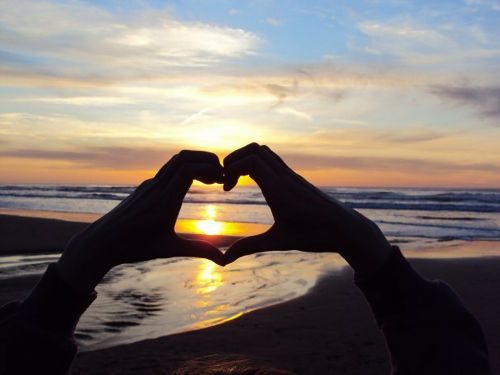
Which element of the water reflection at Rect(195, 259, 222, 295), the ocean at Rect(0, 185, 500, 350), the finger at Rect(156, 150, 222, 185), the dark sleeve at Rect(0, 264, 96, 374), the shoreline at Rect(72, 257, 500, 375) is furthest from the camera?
the water reflection at Rect(195, 259, 222, 295)

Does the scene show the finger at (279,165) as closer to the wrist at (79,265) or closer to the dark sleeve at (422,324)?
the dark sleeve at (422,324)

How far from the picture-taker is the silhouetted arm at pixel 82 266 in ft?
4.74

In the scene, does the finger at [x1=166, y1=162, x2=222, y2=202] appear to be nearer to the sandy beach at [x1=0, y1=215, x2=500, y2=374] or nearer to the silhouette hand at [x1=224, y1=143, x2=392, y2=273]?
the silhouette hand at [x1=224, y1=143, x2=392, y2=273]

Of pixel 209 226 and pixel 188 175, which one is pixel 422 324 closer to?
pixel 188 175

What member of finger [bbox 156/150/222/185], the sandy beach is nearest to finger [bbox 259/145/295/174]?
finger [bbox 156/150/222/185]

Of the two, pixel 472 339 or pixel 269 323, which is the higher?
pixel 472 339

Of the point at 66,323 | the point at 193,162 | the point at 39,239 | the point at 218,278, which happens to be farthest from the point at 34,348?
the point at 39,239

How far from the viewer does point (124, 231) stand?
1.49 metres

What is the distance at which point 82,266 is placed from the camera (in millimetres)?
1479

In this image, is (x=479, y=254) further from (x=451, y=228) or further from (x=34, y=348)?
(x=34, y=348)

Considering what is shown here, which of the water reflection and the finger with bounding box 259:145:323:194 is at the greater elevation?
the finger with bounding box 259:145:323:194

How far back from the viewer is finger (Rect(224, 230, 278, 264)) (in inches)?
63.5

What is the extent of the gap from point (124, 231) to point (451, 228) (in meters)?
21.3

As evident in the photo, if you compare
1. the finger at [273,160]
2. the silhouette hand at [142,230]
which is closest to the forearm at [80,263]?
the silhouette hand at [142,230]
